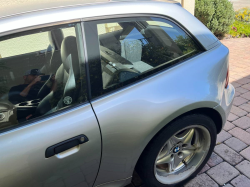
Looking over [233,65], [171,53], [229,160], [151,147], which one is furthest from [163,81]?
[233,65]

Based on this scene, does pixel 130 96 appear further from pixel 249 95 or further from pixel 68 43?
pixel 249 95

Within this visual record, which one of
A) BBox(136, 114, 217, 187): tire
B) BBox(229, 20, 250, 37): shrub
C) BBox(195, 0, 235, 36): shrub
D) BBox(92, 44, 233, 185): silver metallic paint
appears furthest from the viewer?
BBox(229, 20, 250, 37): shrub

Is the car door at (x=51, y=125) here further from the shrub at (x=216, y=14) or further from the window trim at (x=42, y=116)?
the shrub at (x=216, y=14)

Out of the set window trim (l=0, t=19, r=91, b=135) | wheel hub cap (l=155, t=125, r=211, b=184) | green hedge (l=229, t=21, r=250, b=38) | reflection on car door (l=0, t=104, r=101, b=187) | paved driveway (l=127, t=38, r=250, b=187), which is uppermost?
window trim (l=0, t=19, r=91, b=135)

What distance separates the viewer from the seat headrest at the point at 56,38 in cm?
125

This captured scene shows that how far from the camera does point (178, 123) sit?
1.62 m

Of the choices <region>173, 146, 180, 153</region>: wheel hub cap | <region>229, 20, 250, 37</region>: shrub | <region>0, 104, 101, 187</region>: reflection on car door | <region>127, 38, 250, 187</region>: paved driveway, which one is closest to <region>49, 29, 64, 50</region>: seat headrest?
<region>0, 104, 101, 187</region>: reflection on car door

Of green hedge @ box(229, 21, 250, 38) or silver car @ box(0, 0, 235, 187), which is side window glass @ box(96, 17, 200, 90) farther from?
green hedge @ box(229, 21, 250, 38)

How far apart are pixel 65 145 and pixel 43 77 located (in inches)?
16.8

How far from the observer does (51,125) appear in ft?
4.01

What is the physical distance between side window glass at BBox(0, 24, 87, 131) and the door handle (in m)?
0.20

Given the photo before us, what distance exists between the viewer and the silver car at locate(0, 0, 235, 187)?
3.92 ft

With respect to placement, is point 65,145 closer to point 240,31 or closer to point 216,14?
point 216,14

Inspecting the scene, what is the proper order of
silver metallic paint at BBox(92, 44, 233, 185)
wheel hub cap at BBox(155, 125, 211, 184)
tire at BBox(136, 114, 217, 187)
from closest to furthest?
silver metallic paint at BBox(92, 44, 233, 185) < tire at BBox(136, 114, 217, 187) < wheel hub cap at BBox(155, 125, 211, 184)
